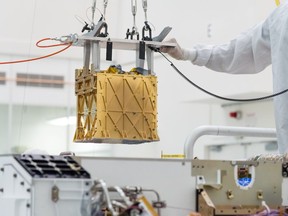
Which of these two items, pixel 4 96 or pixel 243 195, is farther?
pixel 4 96

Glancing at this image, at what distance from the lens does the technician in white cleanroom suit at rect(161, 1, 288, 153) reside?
2.92 metres

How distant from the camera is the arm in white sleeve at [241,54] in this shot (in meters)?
3.20

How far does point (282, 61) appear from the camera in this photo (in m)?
2.98

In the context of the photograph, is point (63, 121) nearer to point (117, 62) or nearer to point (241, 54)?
point (117, 62)

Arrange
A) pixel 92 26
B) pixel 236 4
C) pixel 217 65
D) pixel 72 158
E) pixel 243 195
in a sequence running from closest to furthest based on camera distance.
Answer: pixel 72 158
pixel 243 195
pixel 92 26
pixel 217 65
pixel 236 4

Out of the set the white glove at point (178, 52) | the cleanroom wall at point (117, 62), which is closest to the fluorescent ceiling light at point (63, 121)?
the cleanroom wall at point (117, 62)

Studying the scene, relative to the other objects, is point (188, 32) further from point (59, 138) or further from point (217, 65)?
point (217, 65)

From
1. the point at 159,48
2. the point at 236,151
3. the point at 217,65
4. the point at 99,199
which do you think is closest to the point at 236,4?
the point at 236,151

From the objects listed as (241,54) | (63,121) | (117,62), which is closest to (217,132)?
(241,54)

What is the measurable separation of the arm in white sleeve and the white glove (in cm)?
2

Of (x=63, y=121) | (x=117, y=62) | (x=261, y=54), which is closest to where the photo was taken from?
(x=261, y=54)

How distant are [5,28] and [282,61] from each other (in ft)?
16.5

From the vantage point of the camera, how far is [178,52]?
9.98 feet

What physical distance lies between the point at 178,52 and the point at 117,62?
425 centimetres
